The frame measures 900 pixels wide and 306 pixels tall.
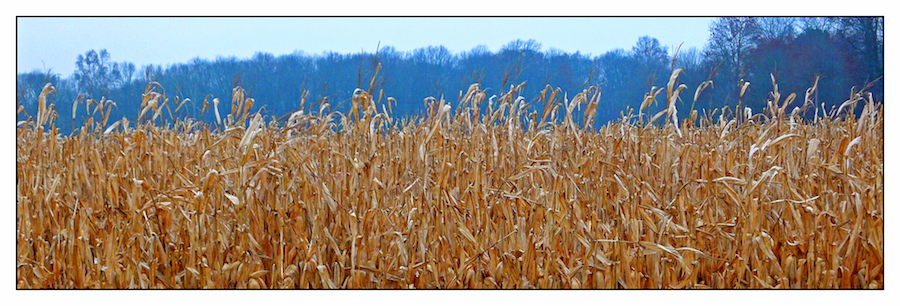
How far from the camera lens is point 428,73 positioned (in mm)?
3541

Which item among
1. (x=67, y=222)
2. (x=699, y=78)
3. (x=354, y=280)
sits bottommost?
(x=354, y=280)

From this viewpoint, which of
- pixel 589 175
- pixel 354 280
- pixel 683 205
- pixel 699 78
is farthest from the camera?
pixel 699 78

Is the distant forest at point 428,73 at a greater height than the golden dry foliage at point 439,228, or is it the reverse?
the distant forest at point 428,73

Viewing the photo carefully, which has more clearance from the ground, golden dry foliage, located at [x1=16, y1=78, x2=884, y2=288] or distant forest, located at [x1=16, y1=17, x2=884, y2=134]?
distant forest, located at [x1=16, y1=17, x2=884, y2=134]

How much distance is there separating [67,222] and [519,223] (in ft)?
5.59

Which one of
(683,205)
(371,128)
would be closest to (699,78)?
(683,205)

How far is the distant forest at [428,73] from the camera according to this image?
3.14m

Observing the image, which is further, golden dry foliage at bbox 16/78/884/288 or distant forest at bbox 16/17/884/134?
distant forest at bbox 16/17/884/134

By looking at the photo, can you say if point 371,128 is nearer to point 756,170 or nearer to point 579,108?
point 579,108

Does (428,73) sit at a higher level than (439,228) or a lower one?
higher

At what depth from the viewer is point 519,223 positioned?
2.05 m

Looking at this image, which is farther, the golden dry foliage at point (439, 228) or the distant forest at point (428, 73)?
the distant forest at point (428, 73)

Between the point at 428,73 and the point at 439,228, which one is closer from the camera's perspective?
the point at 439,228

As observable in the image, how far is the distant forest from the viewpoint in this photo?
314 centimetres
